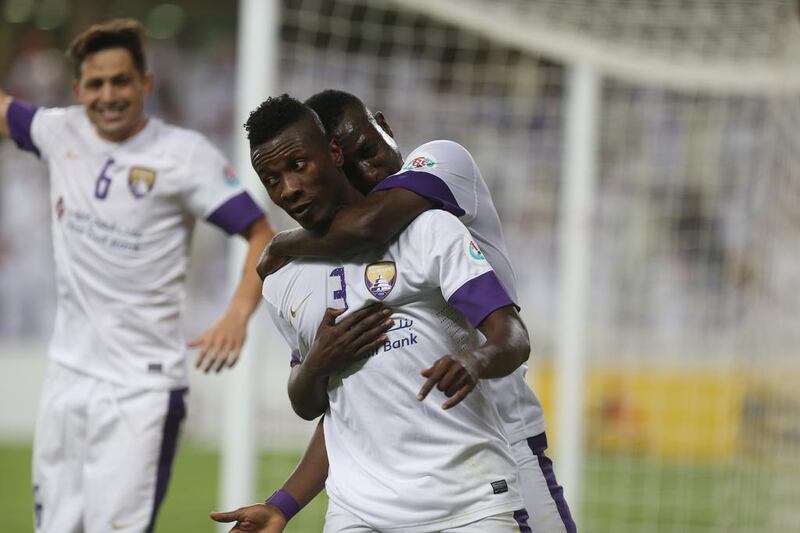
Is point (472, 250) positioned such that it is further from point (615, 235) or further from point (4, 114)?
point (615, 235)

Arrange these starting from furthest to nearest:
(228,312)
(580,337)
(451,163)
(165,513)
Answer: (165,513), (580,337), (228,312), (451,163)

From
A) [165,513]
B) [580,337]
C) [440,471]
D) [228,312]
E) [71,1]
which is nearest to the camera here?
[440,471]

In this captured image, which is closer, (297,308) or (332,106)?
(297,308)

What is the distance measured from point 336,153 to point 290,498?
35.5 inches

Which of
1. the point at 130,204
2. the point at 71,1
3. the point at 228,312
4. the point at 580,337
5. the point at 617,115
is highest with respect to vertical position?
the point at 71,1

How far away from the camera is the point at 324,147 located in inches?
125

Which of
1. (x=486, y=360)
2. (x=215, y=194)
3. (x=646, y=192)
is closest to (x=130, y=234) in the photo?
(x=215, y=194)

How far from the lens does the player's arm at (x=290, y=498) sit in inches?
128

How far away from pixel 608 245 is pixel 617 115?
144 cm

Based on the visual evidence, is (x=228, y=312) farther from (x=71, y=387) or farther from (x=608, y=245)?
(x=608, y=245)

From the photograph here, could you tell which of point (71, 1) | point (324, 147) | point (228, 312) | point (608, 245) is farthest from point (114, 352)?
point (71, 1)

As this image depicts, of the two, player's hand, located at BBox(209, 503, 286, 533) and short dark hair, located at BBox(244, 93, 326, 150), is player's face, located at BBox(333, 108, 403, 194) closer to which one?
short dark hair, located at BBox(244, 93, 326, 150)

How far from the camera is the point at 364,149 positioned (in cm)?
339

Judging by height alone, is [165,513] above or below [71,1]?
below
